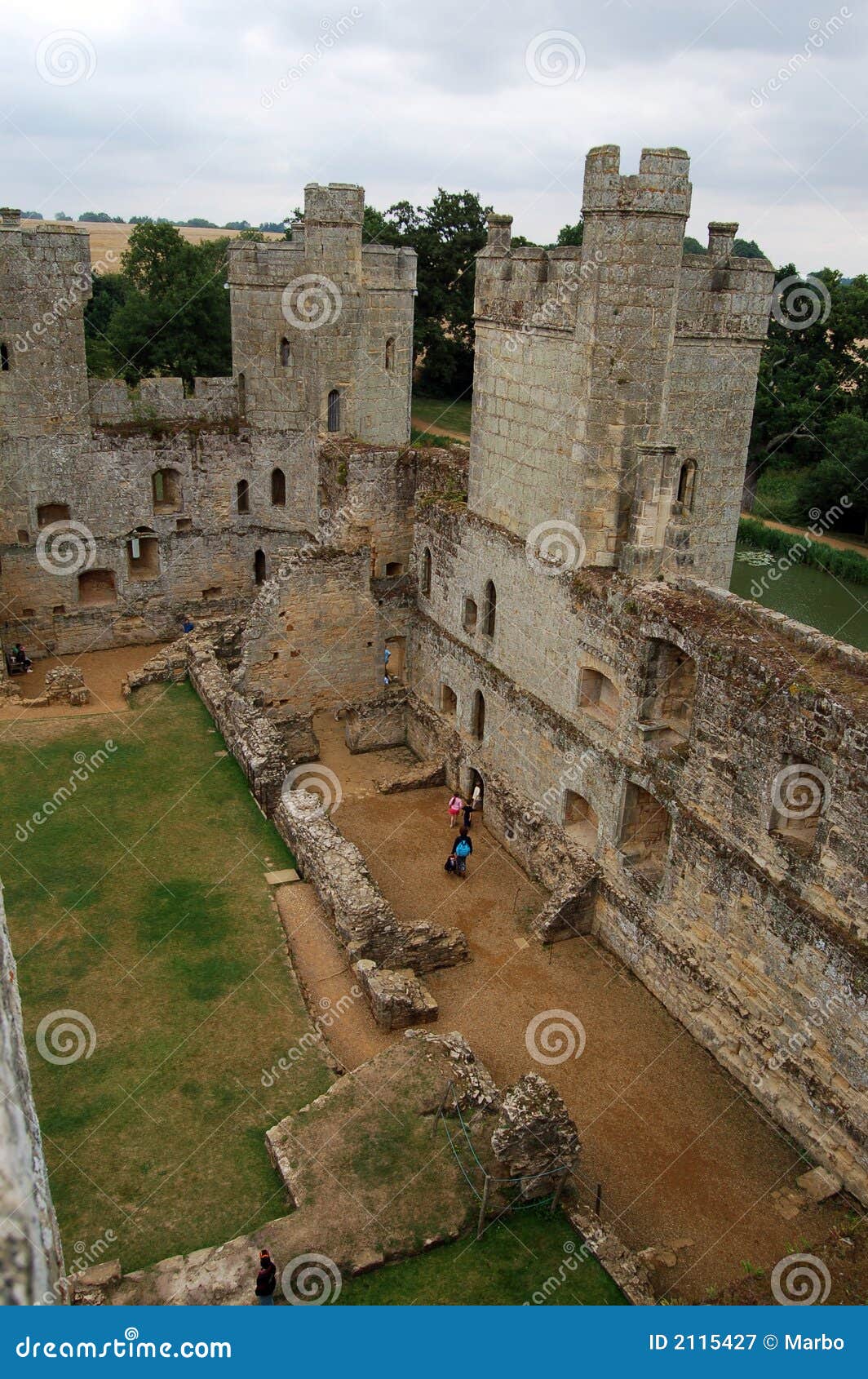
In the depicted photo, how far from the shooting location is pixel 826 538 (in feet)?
124

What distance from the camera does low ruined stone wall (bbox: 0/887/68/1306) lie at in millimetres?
1910

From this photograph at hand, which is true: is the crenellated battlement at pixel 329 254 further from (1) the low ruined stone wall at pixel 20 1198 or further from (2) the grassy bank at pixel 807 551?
(1) the low ruined stone wall at pixel 20 1198

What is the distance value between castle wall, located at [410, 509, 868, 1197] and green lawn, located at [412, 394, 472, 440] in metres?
33.2

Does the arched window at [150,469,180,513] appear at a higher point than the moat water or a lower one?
higher

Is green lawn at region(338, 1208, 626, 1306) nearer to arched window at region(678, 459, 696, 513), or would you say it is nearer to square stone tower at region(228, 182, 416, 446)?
arched window at region(678, 459, 696, 513)

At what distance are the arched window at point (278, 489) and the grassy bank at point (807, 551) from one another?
17544 millimetres

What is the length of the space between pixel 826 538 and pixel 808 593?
3556 mm

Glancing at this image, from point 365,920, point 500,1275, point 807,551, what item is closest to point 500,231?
point 365,920

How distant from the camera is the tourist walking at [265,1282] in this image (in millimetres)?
8531

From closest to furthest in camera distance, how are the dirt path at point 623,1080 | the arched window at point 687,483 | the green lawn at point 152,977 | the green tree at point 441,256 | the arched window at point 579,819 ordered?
the green lawn at point 152,977, the dirt path at point 623,1080, the arched window at point 687,483, the arched window at point 579,819, the green tree at point 441,256

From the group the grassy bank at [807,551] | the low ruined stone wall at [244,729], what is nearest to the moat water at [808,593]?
the grassy bank at [807,551]

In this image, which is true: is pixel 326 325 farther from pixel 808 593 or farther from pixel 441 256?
pixel 441 256

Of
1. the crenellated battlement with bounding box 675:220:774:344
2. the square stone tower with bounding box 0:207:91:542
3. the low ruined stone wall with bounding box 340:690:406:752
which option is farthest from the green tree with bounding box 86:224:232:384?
the crenellated battlement with bounding box 675:220:774:344

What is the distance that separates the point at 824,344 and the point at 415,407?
19.4m
